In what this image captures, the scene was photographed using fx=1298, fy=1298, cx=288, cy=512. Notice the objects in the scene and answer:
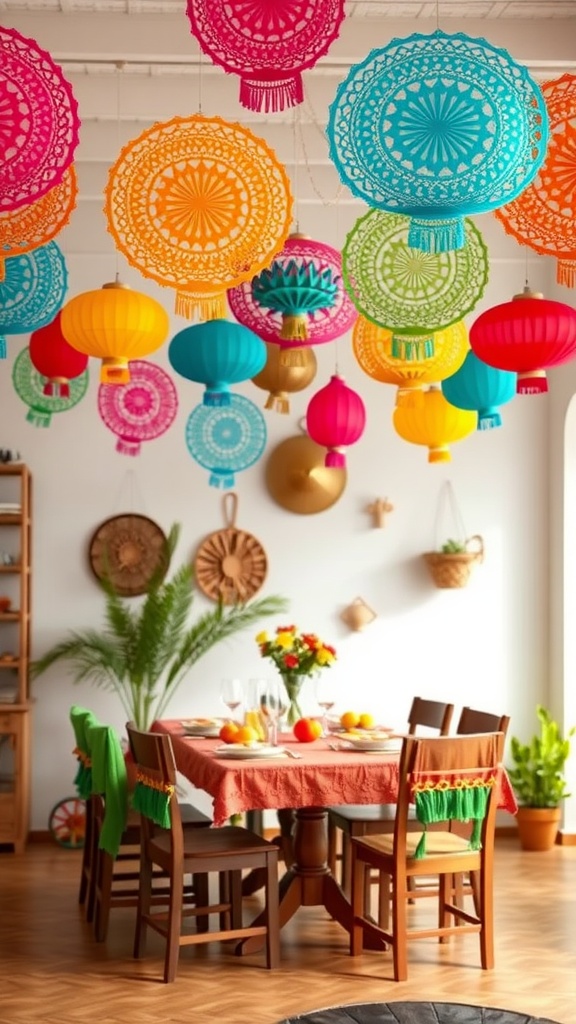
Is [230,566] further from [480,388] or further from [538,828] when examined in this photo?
[480,388]

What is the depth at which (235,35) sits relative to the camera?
3.04 m

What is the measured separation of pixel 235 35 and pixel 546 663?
635 centimetres

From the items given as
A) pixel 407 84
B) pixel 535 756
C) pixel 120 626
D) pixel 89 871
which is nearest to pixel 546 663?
pixel 535 756

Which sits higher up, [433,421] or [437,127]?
[437,127]

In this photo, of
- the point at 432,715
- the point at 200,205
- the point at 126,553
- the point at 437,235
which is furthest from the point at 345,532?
the point at 437,235

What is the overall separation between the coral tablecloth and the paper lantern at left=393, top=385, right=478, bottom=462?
144 cm

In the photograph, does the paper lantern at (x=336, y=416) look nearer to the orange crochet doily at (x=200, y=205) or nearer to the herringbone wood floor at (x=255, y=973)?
the orange crochet doily at (x=200, y=205)

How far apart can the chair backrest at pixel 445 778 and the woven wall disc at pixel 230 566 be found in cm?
348

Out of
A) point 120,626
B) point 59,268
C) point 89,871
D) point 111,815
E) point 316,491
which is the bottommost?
point 89,871

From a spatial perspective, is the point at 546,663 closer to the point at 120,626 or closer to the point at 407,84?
the point at 120,626

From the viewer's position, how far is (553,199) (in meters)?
3.67

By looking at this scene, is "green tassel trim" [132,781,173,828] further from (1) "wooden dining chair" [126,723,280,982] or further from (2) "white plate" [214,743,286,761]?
(2) "white plate" [214,743,286,761]

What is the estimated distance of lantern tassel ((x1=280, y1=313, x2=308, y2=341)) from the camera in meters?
4.78

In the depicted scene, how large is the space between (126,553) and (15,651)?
0.94 m
